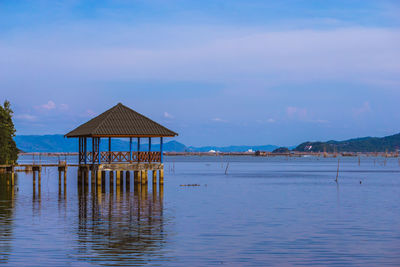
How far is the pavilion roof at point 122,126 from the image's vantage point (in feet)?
155

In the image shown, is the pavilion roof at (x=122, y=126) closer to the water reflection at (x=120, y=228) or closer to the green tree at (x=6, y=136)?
the water reflection at (x=120, y=228)

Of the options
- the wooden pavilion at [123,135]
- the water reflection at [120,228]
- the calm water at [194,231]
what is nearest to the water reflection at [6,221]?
the calm water at [194,231]

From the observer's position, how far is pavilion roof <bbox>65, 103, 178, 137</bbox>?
155 feet

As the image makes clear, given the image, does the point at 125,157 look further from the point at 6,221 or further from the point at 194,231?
the point at 194,231

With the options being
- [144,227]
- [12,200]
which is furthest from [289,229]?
[12,200]

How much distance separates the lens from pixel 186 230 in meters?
27.5

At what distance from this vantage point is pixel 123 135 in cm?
4725

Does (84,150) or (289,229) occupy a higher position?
(84,150)

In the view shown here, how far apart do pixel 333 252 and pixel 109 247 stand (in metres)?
8.01

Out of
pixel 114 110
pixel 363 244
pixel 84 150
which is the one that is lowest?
pixel 363 244

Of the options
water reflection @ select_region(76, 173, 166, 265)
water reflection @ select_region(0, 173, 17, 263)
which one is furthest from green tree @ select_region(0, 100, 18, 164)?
water reflection @ select_region(76, 173, 166, 265)

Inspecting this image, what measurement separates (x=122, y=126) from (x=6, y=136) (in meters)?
31.8

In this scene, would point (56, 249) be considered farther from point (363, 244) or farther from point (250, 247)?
point (363, 244)

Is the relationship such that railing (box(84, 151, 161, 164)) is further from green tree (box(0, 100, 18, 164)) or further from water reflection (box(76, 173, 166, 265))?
green tree (box(0, 100, 18, 164))
